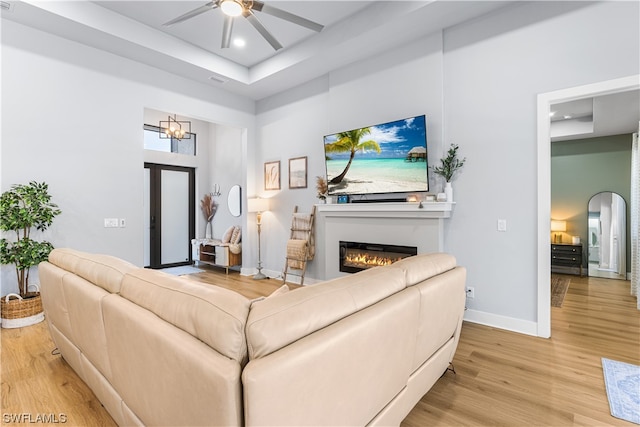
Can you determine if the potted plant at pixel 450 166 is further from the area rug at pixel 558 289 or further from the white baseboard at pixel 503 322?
the area rug at pixel 558 289

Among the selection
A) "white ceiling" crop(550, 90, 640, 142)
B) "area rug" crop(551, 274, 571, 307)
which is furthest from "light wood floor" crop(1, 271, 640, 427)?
"white ceiling" crop(550, 90, 640, 142)

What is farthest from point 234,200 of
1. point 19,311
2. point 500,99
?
point 500,99

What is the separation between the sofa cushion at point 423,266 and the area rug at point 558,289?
3.02m

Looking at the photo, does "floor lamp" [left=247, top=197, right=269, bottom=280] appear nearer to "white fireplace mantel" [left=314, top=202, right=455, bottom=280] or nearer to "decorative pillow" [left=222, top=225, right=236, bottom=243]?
"decorative pillow" [left=222, top=225, right=236, bottom=243]

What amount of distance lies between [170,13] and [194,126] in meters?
3.93

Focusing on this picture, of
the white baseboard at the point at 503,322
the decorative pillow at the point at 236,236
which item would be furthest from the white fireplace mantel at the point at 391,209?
the decorative pillow at the point at 236,236

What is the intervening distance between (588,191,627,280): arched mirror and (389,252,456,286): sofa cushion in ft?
18.0

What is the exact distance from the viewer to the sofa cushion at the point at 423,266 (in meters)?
1.69

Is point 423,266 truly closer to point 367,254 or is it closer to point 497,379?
point 497,379

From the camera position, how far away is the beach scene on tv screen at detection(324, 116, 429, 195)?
3.75 m

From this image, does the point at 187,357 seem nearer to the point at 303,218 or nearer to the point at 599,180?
the point at 303,218

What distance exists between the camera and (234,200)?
6.97 meters

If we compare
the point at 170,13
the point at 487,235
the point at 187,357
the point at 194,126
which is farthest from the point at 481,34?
the point at 194,126

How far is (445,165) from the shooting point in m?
3.60
